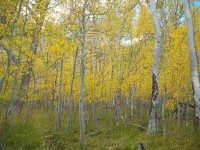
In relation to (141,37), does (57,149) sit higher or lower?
lower

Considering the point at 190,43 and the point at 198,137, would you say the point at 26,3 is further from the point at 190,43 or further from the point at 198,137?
the point at 198,137

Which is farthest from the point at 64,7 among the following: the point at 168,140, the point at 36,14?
the point at 168,140

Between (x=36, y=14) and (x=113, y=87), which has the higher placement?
(x=36, y=14)

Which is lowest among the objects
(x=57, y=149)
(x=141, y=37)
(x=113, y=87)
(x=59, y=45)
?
(x=57, y=149)

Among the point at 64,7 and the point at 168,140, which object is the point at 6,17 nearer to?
the point at 64,7

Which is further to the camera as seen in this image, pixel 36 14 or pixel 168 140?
pixel 36 14

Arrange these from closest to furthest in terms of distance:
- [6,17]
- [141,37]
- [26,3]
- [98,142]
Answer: [26,3]
[6,17]
[98,142]
[141,37]

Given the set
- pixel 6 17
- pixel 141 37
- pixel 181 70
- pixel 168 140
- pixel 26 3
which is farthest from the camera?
pixel 141 37

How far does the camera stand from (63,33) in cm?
1516

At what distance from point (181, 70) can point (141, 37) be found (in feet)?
23.6

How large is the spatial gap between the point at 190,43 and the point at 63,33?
6.75 meters

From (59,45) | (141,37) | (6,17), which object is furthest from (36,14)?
(141,37)

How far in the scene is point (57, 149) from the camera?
11.7 metres

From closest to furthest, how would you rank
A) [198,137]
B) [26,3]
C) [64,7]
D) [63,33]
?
1. [198,137]
2. [26,3]
3. [63,33]
4. [64,7]
